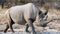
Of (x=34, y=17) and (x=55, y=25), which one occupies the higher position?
(x=34, y=17)

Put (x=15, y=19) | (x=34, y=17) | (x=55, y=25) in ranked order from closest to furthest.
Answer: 1. (x=34, y=17)
2. (x=15, y=19)
3. (x=55, y=25)

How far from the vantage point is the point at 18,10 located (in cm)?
362

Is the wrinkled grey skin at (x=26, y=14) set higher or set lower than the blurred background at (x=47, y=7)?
higher

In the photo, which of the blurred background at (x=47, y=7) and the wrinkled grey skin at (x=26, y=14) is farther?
the blurred background at (x=47, y=7)

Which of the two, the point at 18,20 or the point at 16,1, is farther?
the point at 16,1

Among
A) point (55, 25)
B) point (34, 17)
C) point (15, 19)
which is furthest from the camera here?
point (55, 25)

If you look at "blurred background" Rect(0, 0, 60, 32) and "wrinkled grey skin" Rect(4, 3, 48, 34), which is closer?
"wrinkled grey skin" Rect(4, 3, 48, 34)

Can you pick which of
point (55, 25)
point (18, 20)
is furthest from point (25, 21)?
point (55, 25)

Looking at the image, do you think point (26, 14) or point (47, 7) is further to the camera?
point (47, 7)

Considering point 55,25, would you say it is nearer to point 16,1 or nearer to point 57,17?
point 57,17

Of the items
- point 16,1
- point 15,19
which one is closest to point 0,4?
point 16,1

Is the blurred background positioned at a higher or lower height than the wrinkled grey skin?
lower

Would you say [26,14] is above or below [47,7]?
above

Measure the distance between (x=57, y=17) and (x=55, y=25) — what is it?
22 cm
